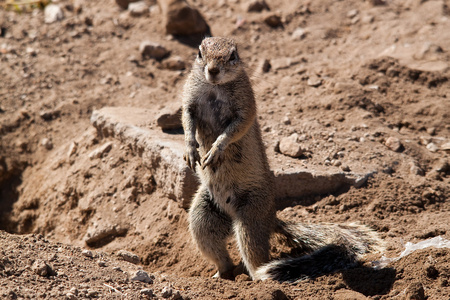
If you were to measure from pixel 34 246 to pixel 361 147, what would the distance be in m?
3.60

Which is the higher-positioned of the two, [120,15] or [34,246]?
[120,15]

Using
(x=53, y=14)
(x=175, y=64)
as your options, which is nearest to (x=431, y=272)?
(x=175, y=64)

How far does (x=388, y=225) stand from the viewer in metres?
4.95

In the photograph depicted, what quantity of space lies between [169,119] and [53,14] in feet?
13.5

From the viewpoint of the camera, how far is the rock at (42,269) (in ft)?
11.8

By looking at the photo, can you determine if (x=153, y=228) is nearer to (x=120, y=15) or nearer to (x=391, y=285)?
(x=391, y=285)

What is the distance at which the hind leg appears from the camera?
4.86m

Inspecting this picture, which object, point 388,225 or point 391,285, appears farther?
point 388,225

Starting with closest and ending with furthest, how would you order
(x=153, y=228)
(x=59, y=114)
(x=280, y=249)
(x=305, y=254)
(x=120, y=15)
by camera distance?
(x=305, y=254) < (x=280, y=249) < (x=153, y=228) < (x=59, y=114) < (x=120, y=15)

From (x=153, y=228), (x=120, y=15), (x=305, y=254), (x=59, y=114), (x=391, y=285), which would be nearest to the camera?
(x=391, y=285)

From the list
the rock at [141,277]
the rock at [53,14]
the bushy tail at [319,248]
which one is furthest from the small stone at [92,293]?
the rock at [53,14]

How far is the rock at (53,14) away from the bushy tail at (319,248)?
5.92 meters

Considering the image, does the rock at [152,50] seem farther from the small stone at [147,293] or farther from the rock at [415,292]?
the rock at [415,292]

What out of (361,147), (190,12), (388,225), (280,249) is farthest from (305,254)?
(190,12)
